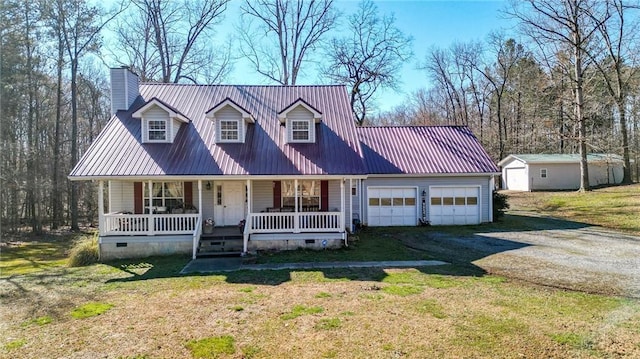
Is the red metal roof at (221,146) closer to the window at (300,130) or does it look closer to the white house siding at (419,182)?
the window at (300,130)

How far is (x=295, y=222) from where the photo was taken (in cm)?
1331

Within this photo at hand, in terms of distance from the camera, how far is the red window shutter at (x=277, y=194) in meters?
15.1

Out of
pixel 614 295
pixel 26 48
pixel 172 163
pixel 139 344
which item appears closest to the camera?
pixel 139 344

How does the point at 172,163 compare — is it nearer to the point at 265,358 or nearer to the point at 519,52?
the point at 265,358

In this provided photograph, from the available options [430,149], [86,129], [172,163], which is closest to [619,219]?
[430,149]

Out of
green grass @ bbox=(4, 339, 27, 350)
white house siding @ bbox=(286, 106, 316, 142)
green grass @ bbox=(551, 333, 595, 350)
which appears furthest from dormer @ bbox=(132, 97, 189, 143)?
green grass @ bbox=(551, 333, 595, 350)

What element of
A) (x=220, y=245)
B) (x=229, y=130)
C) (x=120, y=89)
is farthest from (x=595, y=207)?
(x=120, y=89)

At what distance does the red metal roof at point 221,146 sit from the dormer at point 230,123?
0.32 m

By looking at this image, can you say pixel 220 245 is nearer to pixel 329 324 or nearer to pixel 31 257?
pixel 329 324

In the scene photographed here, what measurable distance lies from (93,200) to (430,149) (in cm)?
2647

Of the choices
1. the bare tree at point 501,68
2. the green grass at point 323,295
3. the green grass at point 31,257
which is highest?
the bare tree at point 501,68

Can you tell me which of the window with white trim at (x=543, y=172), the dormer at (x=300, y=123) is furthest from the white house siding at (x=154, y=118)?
the window with white trim at (x=543, y=172)

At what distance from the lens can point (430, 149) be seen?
19.7m

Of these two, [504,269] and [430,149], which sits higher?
[430,149]
